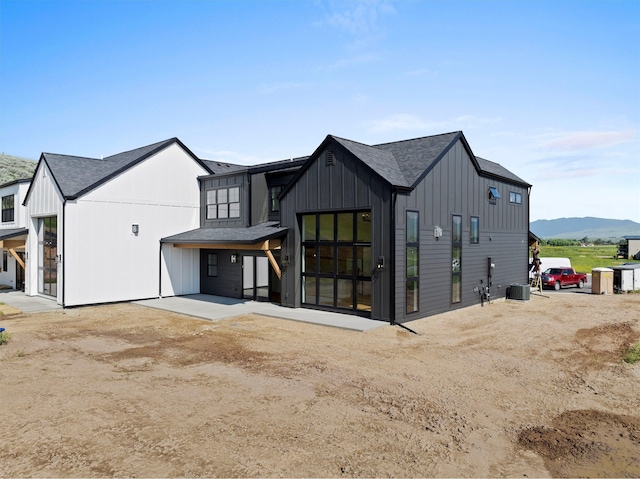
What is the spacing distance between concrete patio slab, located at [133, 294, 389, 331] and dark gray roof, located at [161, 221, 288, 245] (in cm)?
256

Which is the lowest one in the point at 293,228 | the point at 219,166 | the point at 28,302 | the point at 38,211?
the point at 28,302

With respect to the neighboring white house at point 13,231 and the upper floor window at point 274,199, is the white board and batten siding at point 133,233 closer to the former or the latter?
the upper floor window at point 274,199

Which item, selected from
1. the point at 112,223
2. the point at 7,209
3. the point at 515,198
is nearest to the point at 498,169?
the point at 515,198

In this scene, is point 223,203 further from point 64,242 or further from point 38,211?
point 38,211

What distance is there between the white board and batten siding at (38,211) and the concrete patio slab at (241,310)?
4579mm

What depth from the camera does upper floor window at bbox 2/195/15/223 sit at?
77.7 feet

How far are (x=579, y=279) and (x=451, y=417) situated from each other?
23841mm

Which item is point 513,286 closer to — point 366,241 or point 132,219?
point 366,241

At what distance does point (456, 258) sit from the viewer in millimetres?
16984

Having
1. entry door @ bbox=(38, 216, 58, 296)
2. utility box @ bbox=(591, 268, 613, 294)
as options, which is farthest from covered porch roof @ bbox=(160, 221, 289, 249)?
utility box @ bbox=(591, 268, 613, 294)

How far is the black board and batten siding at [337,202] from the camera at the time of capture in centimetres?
1415

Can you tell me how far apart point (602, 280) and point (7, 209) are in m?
32.1

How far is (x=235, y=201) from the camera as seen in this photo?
65.2ft

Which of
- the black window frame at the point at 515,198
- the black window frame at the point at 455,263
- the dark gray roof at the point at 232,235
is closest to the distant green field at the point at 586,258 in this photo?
the black window frame at the point at 515,198
